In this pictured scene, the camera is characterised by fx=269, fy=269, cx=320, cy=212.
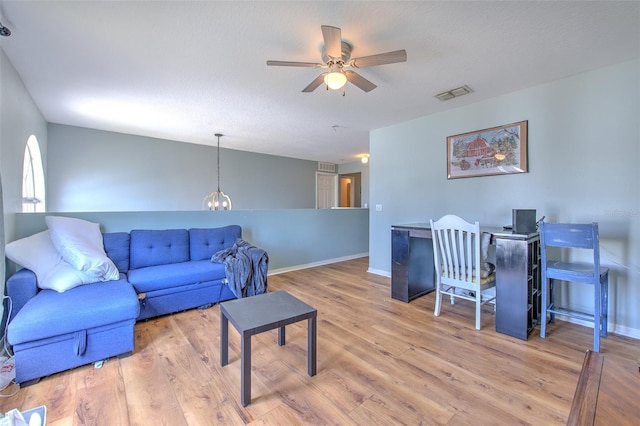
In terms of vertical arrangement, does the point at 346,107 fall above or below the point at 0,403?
above

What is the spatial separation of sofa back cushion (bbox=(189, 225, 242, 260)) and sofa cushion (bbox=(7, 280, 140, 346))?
1163mm

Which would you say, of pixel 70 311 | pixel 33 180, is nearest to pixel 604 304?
pixel 70 311

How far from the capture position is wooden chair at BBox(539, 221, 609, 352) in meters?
2.10

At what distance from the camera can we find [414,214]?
4.05m

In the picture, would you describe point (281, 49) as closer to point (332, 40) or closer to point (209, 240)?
point (332, 40)

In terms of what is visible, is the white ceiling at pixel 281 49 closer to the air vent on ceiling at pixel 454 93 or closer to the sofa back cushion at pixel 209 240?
the air vent on ceiling at pixel 454 93

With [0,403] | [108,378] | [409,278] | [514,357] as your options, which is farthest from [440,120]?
[0,403]

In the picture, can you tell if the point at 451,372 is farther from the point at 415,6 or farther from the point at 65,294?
the point at 65,294

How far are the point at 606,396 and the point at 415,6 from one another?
211 centimetres

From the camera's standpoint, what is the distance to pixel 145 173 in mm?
5227

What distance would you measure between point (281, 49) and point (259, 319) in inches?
82.3

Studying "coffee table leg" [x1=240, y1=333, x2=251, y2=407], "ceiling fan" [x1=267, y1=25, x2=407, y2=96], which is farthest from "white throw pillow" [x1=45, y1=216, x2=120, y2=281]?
"ceiling fan" [x1=267, y1=25, x2=407, y2=96]

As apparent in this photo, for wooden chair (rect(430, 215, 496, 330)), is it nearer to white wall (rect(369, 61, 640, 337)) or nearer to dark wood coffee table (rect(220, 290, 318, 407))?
white wall (rect(369, 61, 640, 337))

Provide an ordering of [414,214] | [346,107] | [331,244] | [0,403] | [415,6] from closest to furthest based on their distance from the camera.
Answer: [0,403] → [415,6] → [346,107] → [414,214] → [331,244]
